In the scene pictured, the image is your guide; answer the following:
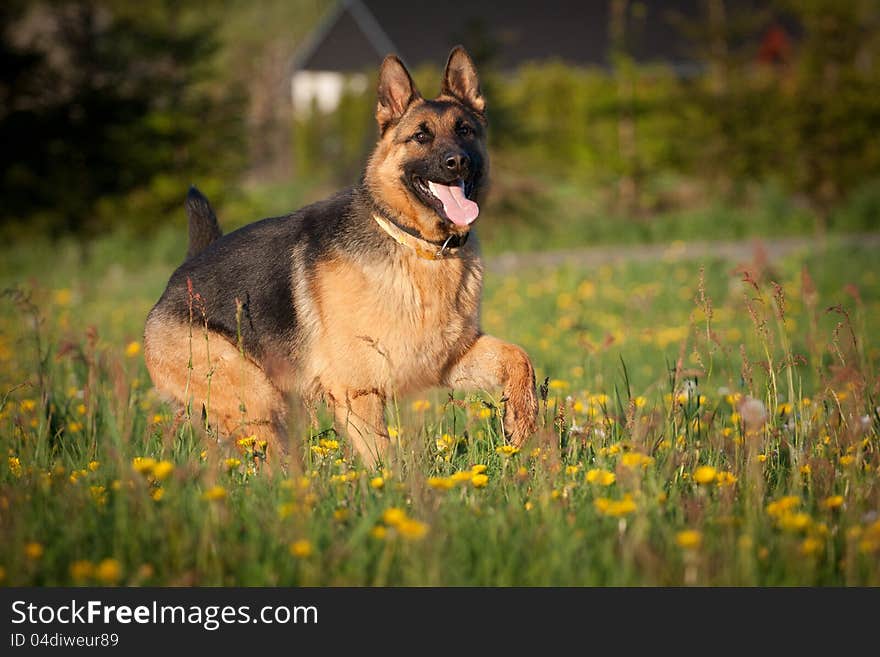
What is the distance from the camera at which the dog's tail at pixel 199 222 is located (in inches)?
208

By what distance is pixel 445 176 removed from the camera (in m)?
4.46

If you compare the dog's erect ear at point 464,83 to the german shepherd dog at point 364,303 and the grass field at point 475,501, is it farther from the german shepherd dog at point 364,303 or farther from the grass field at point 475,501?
the grass field at point 475,501

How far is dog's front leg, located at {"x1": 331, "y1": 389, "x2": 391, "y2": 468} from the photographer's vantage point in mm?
4156

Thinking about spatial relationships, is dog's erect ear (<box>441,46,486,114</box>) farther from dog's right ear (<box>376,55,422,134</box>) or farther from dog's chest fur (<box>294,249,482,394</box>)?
dog's chest fur (<box>294,249,482,394</box>)

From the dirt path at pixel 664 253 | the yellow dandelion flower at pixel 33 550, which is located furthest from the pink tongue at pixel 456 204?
the dirt path at pixel 664 253

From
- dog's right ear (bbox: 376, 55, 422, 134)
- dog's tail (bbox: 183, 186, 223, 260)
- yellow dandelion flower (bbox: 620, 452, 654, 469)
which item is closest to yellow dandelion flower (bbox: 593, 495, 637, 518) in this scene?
yellow dandelion flower (bbox: 620, 452, 654, 469)

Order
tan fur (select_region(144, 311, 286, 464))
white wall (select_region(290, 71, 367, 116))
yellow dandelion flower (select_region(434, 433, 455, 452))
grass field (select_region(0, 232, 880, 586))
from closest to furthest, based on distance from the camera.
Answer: grass field (select_region(0, 232, 880, 586))
yellow dandelion flower (select_region(434, 433, 455, 452))
tan fur (select_region(144, 311, 286, 464))
white wall (select_region(290, 71, 367, 116))

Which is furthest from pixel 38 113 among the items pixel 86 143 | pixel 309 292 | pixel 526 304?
pixel 309 292

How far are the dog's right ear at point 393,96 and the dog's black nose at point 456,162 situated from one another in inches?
Result: 21.7

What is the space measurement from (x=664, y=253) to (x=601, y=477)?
407 inches

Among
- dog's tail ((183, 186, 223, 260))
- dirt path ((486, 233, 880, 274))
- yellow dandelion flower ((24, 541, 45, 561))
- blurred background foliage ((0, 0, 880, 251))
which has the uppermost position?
blurred background foliage ((0, 0, 880, 251))

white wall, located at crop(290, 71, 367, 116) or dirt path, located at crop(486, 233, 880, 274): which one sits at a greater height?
white wall, located at crop(290, 71, 367, 116)

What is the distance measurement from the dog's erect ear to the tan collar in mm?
962

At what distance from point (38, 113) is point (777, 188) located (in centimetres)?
1302
